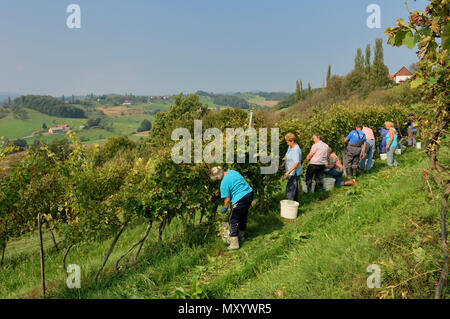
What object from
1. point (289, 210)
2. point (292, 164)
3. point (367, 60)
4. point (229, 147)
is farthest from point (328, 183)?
point (367, 60)

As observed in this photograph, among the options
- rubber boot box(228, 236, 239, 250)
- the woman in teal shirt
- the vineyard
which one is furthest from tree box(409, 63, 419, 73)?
rubber boot box(228, 236, 239, 250)

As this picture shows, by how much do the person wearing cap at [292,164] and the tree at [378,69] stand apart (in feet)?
205

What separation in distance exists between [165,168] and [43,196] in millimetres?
2828

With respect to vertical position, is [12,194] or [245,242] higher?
[12,194]

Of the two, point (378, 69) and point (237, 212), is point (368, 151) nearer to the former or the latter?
point (237, 212)

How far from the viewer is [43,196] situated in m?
5.68

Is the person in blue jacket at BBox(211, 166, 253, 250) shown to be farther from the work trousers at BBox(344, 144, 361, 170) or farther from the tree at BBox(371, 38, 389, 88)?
the tree at BBox(371, 38, 389, 88)

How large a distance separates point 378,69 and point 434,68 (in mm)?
67506

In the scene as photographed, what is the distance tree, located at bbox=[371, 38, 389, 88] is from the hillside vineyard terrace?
205ft

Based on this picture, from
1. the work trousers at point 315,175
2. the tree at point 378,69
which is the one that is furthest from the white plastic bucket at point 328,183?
the tree at point 378,69

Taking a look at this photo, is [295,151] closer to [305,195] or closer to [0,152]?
[305,195]

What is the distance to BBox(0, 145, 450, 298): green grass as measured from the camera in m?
3.17
